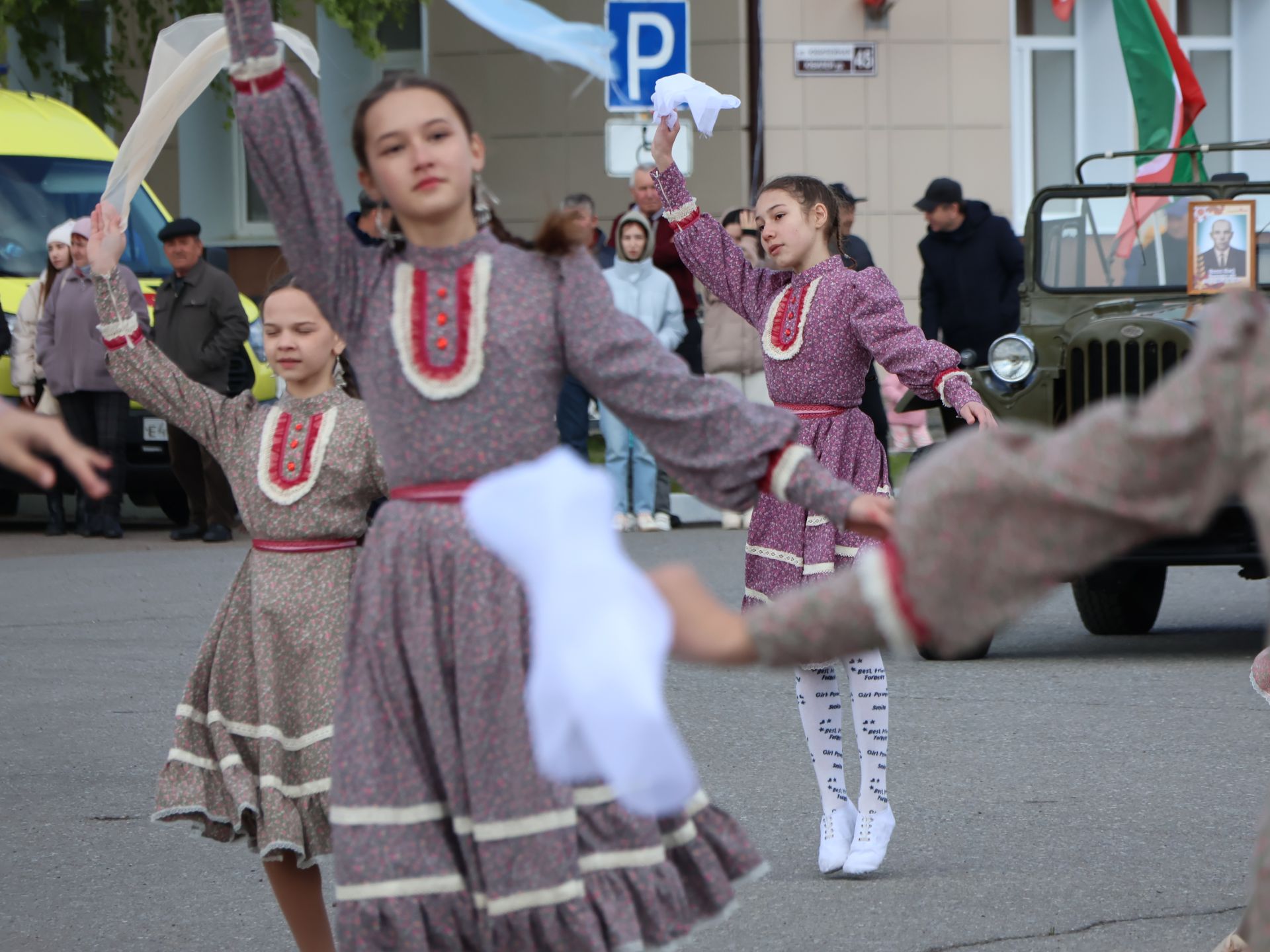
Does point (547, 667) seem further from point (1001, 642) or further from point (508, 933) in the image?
point (1001, 642)

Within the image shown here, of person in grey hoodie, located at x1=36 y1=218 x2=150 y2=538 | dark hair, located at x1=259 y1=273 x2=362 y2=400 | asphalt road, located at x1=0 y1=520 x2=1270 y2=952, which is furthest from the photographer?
person in grey hoodie, located at x1=36 y1=218 x2=150 y2=538

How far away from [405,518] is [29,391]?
33.9 ft

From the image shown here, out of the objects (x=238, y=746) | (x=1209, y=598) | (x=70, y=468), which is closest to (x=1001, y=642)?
(x=1209, y=598)

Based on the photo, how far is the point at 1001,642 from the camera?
9039mm

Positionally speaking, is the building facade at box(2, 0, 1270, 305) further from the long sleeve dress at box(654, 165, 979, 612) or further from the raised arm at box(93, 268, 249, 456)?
the raised arm at box(93, 268, 249, 456)

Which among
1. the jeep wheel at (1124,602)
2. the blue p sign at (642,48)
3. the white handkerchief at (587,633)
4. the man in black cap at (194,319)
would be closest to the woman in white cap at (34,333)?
the man in black cap at (194,319)

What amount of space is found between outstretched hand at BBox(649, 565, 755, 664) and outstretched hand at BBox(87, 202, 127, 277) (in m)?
2.40

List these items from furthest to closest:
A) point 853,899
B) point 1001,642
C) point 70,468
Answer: point 1001,642
point 853,899
point 70,468

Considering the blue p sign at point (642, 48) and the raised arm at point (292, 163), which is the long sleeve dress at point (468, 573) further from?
the blue p sign at point (642, 48)

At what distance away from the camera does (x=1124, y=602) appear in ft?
29.7

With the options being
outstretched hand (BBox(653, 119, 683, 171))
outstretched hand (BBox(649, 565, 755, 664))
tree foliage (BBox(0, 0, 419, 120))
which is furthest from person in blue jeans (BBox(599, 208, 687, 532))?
outstretched hand (BBox(649, 565, 755, 664))

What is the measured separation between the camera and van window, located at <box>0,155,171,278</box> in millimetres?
13219

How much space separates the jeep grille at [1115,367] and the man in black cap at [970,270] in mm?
3338

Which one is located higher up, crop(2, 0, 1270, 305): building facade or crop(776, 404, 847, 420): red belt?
crop(2, 0, 1270, 305): building facade
